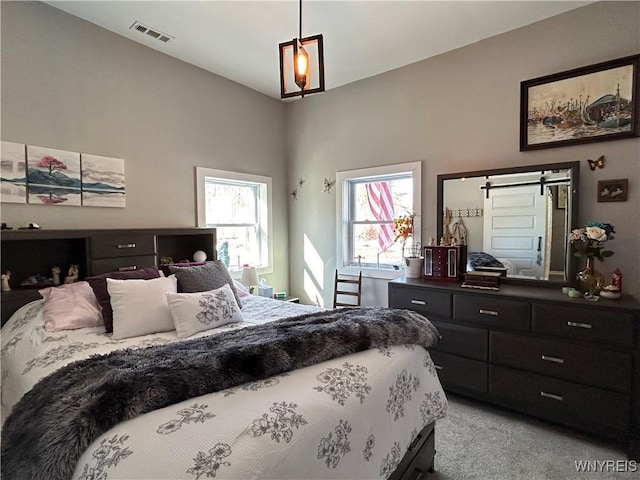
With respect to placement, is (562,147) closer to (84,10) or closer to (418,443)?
(418,443)

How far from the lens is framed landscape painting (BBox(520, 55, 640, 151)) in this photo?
229 centimetres

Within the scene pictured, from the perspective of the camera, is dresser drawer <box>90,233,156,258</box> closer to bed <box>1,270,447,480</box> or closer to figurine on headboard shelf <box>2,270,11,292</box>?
figurine on headboard shelf <box>2,270,11,292</box>

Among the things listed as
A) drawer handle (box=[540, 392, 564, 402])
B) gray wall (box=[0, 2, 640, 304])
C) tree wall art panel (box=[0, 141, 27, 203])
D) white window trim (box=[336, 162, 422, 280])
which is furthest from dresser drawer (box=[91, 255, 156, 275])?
drawer handle (box=[540, 392, 564, 402])

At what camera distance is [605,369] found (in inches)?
80.0

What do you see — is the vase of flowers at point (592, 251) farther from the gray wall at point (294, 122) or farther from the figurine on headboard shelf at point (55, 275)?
the figurine on headboard shelf at point (55, 275)

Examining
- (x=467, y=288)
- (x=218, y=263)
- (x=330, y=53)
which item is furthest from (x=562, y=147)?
(x=218, y=263)

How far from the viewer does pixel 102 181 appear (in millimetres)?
2723

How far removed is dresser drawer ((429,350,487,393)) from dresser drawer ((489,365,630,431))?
69mm

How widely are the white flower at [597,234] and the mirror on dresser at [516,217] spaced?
0.28 m

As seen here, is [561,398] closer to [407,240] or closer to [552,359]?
[552,359]

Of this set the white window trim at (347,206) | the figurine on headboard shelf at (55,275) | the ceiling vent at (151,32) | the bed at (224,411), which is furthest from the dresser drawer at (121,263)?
the white window trim at (347,206)

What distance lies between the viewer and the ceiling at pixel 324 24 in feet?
7.92

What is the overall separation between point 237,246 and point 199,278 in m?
1.54

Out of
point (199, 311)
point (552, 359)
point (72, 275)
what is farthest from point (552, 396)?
point (72, 275)
